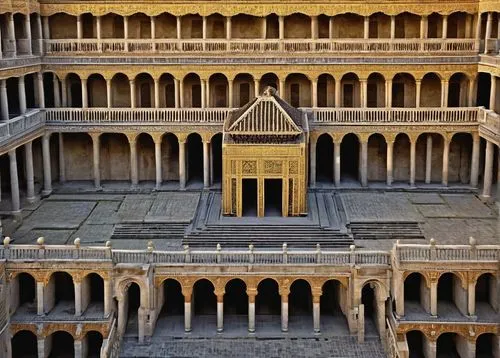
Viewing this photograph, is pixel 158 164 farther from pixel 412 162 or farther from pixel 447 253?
pixel 447 253

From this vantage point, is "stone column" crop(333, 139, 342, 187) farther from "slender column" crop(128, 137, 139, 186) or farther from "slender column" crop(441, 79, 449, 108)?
"slender column" crop(128, 137, 139, 186)

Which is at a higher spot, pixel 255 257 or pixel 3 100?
pixel 3 100

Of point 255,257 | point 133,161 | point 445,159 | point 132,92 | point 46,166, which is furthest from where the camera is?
point 132,92

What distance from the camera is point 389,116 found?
2002 inches

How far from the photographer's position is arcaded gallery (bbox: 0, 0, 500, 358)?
3728 cm

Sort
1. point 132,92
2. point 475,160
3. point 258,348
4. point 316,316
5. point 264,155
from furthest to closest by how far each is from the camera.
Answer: point 132,92 → point 475,160 → point 264,155 → point 316,316 → point 258,348

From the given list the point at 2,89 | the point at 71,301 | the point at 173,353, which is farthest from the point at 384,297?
the point at 2,89

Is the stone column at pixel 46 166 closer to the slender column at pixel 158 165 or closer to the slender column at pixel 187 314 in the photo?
the slender column at pixel 158 165

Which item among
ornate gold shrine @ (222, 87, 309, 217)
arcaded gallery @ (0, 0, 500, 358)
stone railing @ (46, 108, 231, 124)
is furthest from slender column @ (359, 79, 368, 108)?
stone railing @ (46, 108, 231, 124)

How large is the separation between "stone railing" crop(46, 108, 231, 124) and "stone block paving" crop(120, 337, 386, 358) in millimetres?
17872

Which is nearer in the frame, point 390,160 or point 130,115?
point 130,115

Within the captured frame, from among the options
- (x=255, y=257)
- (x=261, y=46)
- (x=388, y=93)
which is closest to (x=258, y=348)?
(x=255, y=257)

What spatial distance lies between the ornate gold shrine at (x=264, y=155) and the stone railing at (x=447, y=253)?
881cm

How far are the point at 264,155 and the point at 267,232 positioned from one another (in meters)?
4.80
